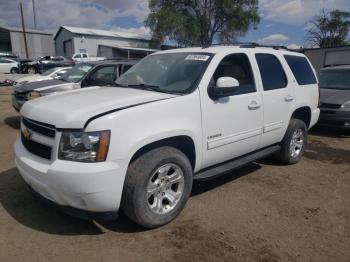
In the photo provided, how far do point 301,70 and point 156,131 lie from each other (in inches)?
137

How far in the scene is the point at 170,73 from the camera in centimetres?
409

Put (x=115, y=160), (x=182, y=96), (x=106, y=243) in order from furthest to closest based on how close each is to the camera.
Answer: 1. (x=182, y=96)
2. (x=106, y=243)
3. (x=115, y=160)

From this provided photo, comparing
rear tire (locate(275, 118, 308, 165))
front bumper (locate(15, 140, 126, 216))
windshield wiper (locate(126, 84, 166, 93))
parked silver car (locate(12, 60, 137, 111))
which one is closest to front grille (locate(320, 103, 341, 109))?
rear tire (locate(275, 118, 308, 165))

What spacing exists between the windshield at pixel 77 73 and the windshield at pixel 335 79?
6.48 meters

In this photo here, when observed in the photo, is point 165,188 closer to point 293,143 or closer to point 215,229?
point 215,229

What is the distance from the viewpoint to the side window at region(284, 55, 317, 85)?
17.9ft

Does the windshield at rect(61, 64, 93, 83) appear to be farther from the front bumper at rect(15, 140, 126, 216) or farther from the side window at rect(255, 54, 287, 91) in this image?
the front bumper at rect(15, 140, 126, 216)

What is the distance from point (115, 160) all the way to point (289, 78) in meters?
3.42

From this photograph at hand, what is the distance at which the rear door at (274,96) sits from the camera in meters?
4.71

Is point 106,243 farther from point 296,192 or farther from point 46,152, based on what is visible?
point 296,192

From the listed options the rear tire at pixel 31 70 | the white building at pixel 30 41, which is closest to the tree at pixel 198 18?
the rear tire at pixel 31 70

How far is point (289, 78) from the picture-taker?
526 cm

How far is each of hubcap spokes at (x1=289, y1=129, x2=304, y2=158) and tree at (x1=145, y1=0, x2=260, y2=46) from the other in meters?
39.2

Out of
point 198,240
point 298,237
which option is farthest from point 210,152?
point 298,237
